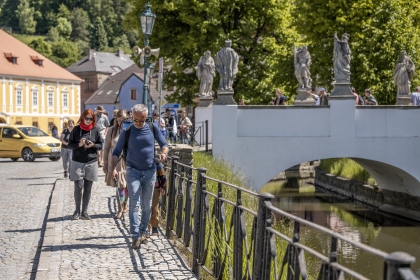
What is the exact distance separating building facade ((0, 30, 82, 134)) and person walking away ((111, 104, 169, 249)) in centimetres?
5935

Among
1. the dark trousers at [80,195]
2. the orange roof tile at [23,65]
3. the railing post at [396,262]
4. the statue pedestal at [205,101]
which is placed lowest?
the dark trousers at [80,195]

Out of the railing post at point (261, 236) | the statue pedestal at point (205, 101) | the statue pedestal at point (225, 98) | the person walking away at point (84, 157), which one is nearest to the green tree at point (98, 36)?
the statue pedestal at point (205, 101)

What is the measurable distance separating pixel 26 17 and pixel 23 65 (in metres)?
90.3

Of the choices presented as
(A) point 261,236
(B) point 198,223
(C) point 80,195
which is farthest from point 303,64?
(A) point 261,236

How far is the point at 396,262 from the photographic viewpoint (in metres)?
3.23

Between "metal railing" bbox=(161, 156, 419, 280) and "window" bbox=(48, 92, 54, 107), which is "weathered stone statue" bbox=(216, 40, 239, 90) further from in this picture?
"window" bbox=(48, 92, 54, 107)

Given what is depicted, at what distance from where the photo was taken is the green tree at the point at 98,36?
482 feet

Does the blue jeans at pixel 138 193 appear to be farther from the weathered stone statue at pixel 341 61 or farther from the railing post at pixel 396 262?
the weathered stone statue at pixel 341 61

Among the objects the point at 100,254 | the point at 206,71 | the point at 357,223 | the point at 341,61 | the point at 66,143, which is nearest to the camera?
the point at 100,254

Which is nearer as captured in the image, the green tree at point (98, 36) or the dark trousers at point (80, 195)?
the dark trousers at point (80, 195)

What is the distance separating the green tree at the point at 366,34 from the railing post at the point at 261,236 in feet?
93.4

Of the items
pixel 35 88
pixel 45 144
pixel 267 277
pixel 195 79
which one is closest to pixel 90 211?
pixel 267 277

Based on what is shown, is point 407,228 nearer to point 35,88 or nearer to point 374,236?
point 374,236

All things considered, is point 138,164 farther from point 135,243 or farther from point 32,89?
point 32,89
